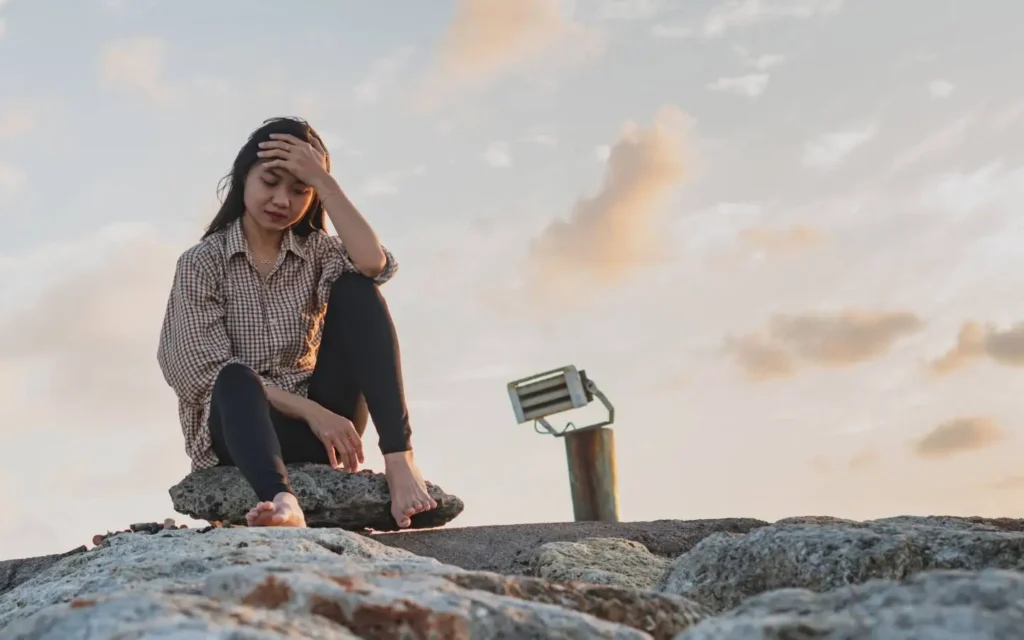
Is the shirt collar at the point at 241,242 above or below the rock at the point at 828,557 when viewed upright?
above

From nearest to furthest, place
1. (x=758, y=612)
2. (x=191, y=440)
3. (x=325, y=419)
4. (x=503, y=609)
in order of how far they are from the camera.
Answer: (x=758, y=612), (x=503, y=609), (x=325, y=419), (x=191, y=440)

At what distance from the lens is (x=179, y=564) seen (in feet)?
8.29

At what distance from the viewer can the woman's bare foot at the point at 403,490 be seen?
A: 512 centimetres

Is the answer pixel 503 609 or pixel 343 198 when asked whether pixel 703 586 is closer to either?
pixel 503 609

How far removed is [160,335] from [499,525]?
1.83 metres

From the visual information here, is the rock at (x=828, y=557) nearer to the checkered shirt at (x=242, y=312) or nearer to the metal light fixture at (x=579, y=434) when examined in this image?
the checkered shirt at (x=242, y=312)

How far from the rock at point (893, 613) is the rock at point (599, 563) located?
255cm

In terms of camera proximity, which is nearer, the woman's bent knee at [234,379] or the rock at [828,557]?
the rock at [828,557]

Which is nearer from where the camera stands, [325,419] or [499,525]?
[325,419]

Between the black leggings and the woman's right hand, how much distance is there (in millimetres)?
133

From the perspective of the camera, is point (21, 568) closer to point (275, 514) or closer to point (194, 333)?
point (194, 333)

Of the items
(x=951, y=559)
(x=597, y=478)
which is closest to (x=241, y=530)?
(x=951, y=559)

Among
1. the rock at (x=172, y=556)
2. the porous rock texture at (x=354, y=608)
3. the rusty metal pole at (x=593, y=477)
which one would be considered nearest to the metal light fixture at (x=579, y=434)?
the rusty metal pole at (x=593, y=477)

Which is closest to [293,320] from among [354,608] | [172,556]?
[172,556]
